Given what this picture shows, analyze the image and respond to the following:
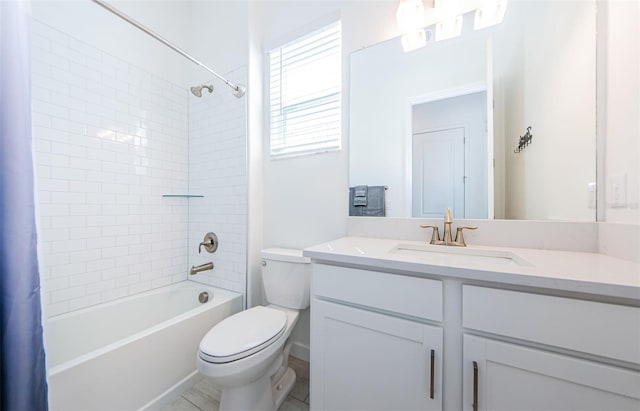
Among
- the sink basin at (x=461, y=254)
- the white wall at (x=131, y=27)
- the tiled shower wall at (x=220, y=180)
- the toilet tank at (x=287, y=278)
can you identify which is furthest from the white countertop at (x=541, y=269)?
the white wall at (x=131, y=27)

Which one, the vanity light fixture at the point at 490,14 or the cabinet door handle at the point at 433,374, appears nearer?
the cabinet door handle at the point at 433,374

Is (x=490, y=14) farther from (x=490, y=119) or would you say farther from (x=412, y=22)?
(x=490, y=119)

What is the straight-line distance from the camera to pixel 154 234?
187cm

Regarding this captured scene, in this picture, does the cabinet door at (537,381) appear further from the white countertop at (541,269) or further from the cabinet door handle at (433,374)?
the white countertop at (541,269)

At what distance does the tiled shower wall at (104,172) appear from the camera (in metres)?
1.39

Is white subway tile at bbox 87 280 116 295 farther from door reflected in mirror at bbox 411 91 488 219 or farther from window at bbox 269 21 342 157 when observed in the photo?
door reflected in mirror at bbox 411 91 488 219

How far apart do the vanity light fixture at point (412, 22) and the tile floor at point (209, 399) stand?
81.9 inches

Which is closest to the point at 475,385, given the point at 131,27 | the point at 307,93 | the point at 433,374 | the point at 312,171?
the point at 433,374

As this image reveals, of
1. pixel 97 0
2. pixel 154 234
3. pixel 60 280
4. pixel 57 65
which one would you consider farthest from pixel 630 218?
pixel 57 65

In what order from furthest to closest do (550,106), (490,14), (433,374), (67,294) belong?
(67,294), (490,14), (550,106), (433,374)

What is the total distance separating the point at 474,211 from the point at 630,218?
1.56 ft

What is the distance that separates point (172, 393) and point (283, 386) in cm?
62

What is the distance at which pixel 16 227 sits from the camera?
670 mm

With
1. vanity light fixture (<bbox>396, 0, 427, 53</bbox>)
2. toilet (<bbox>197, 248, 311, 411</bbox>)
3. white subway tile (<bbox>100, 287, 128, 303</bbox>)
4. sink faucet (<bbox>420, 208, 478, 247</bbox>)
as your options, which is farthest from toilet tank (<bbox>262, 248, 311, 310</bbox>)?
vanity light fixture (<bbox>396, 0, 427, 53</bbox>)
